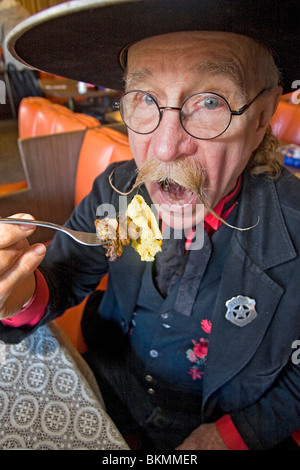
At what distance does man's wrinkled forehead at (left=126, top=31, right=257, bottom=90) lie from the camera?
641 millimetres

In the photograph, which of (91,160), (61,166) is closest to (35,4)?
(61,166)

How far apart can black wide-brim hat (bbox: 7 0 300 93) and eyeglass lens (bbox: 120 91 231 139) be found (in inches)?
5.1

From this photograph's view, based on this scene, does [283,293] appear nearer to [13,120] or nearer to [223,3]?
[223,3]

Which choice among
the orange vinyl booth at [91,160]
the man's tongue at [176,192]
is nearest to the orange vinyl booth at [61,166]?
the orange vinyl booth at [91,160]

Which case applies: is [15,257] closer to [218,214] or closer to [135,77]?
[135,77]

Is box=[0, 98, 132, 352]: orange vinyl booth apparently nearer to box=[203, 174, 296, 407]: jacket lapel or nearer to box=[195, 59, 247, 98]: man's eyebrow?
box=[203, 174, 296, 407]: jacket lapel

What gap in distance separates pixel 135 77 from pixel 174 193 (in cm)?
34

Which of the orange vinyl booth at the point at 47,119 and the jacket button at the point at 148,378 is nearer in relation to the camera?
the jacket button at the point at 148,378

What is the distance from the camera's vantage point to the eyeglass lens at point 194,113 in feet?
2.31

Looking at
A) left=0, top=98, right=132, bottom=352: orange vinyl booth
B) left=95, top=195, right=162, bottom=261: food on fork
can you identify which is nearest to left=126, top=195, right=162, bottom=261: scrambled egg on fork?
left=95, top=195, right=162, bottom=261: food on fork

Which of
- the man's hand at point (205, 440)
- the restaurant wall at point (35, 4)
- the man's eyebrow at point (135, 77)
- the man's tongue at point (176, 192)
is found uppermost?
the restaurant wall at point (35, 4)

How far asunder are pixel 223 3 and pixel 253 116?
0.98ft

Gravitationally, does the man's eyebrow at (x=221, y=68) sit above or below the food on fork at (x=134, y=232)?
above

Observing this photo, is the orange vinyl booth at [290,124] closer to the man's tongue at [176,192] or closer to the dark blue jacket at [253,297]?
the dark blue jacket at [253,297]
